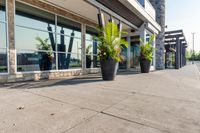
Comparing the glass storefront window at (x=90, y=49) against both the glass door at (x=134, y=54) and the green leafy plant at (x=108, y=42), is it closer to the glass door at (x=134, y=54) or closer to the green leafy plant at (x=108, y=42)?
the green leafy plant at (x=108, y=42)

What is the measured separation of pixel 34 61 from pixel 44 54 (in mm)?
643

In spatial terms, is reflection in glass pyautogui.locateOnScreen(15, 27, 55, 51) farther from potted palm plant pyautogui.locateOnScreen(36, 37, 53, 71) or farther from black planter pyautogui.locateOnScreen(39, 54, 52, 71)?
black planter pyautogui.locateOnScreen(39, 54, 52, 71)

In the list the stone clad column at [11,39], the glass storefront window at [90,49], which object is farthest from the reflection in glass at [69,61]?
the stone clad column at [11,39]

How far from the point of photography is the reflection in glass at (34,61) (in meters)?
6.04

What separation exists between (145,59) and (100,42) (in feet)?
14.9

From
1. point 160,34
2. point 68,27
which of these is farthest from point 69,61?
point 160,34

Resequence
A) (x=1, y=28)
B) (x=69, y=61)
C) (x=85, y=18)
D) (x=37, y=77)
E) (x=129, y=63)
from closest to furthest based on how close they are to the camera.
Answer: (x=1, y=28), (x=37, y=77), (x=69, y=61), (x=85, y=18), (x=129, y=63)

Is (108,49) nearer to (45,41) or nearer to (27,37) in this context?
(45,41)

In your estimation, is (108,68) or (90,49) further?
(90,49)

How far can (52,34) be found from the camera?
7406 millimetres

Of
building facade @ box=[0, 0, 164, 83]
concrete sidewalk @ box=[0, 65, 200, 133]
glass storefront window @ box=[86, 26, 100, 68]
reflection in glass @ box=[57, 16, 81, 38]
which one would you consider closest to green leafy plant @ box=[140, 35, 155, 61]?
building facade @ box=[0, 0, 164, 83]

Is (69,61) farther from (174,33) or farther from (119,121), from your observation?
(174,33)

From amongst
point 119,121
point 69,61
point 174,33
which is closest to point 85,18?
point 69,61

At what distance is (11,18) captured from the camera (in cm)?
563
